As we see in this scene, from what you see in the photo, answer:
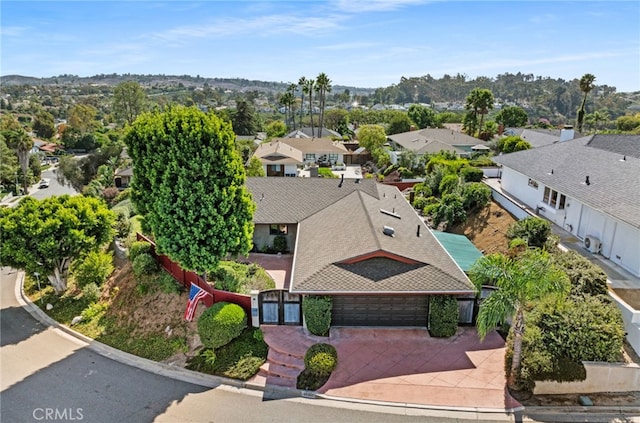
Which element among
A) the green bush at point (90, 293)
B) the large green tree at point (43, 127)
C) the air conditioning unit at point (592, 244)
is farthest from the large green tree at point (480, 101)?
the large green tree at point (43, 127)

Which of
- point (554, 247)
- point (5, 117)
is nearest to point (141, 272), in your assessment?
point (554, 247)

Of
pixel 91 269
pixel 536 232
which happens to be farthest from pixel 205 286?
pixel 536 232

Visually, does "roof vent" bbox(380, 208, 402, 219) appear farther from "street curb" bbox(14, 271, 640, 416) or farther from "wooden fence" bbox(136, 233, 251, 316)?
"street curb" bbox(14, 271, 640, 416)

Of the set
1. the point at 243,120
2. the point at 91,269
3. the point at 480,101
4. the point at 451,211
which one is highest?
the point at 480,101

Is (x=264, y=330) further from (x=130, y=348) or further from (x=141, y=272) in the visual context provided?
(x=141, y=272)

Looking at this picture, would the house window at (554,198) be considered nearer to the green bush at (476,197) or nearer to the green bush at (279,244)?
the green bush at (476,197)

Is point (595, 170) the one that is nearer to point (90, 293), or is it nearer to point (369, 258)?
point (369, 258)

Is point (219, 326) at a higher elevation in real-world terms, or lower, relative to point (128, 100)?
lower

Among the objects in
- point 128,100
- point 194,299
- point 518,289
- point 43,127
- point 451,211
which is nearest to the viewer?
point 518,289
